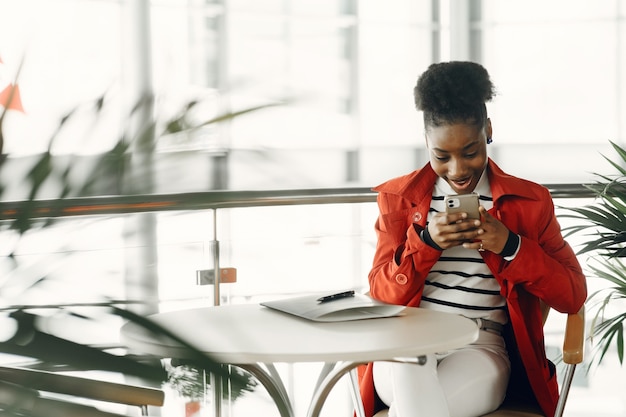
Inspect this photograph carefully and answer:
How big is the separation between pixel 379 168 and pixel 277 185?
6373 millimetres

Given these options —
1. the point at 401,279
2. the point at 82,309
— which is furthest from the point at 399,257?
the point at 82,309

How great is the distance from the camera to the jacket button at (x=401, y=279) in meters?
1.81

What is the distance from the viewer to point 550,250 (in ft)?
6.20

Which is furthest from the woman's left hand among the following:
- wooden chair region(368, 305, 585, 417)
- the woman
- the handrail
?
the handrail

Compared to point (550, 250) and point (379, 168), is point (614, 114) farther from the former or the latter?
point (550, 250)

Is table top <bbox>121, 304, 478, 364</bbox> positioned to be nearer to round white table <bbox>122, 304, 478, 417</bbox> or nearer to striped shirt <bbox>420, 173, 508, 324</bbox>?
round white table <bbox>122, 304, 478, 417</bbox>

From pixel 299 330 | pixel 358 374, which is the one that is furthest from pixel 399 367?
pixel 358 374

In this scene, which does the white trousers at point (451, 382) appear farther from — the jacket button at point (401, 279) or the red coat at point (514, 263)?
the jacket button at point (401, 279)

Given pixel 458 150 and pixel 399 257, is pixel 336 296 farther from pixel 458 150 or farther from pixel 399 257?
pixel 458 150

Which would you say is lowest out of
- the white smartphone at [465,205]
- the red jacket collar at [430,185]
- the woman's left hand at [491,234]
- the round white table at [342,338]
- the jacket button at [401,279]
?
the round white table at [342,338]

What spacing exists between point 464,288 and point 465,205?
0.68 feet

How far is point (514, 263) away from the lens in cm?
174

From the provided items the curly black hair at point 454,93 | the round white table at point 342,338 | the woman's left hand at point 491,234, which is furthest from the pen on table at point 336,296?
the curly black hair at point 454,93

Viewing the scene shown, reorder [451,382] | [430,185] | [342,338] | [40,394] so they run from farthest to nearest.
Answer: [430,185]
[451,382]
[342,338]
[40,394]
